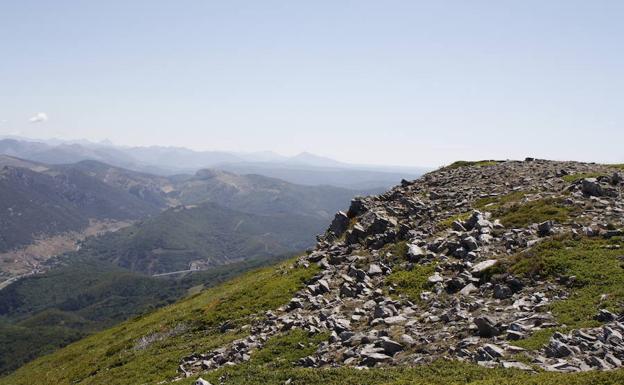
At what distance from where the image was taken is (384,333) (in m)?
23.9

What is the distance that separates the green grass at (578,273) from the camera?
20.3m

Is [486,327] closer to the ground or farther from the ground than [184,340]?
farther from the ground

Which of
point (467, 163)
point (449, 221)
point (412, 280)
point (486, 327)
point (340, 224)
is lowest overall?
point (412, 280)

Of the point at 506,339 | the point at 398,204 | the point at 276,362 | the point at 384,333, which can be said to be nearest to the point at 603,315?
the point at 506,339

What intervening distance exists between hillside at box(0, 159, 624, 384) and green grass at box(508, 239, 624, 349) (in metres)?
0.09

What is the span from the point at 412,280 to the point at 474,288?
17.3 ft

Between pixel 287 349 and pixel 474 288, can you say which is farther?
pixel 474 288

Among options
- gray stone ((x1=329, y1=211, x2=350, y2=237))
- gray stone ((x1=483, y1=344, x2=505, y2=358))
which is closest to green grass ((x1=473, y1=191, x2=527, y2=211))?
gray stone ((x1=329, y1=211, x2=350, y2=237))

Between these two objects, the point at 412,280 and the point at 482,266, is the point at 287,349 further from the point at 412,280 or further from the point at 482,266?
the point at 482,266

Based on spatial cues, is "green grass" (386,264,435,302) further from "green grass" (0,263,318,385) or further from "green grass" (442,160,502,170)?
"green grass" (442,160,502,170)

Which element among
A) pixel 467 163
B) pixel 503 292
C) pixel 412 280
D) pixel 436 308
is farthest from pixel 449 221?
pixel 467 163

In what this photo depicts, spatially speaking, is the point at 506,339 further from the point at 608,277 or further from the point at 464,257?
the point at 464,257

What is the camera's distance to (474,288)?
27109 mm

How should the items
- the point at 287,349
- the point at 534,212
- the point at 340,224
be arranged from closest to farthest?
the point at 287,349, the point at 534,212, the point at 340,224
